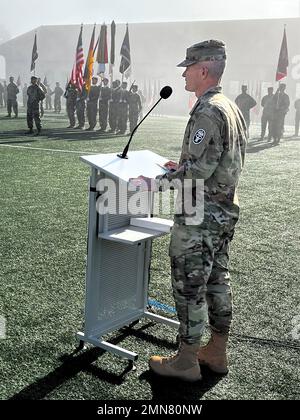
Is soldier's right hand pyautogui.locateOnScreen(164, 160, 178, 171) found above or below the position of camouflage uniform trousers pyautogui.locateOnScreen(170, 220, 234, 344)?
above

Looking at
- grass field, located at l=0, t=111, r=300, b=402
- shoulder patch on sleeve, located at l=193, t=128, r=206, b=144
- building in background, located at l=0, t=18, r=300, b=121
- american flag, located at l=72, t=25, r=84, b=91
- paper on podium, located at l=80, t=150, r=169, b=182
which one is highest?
building in background, located at l=0, t=18, r=300, b=121

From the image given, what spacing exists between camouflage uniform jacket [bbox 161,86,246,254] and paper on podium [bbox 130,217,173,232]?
1.34 feet

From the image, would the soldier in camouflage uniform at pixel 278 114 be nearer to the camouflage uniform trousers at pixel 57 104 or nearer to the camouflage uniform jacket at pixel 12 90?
the camouflage uniform jacket at pixel 12 90

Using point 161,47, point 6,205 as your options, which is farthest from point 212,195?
point 161,47

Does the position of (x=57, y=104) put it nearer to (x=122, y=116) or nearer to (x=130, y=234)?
(x=122, y=116)

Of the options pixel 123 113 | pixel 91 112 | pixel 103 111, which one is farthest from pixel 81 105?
pixel 123 113

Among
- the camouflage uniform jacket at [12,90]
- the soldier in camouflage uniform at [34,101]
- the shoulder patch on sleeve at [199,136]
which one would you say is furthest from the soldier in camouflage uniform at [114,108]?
the shoulder patch on sleeve at [199,136]

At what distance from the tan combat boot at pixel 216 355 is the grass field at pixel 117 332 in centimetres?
6

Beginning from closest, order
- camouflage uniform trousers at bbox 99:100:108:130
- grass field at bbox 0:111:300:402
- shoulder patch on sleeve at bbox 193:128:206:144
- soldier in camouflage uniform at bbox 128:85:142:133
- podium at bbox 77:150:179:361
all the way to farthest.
Answer: shoulder patch on sleeve at bbox 193:128:206:144 → grass field at bbox 0:111:300:402 → podium at bbox 77:150:179:361 → camouflage uniform trousers at bbox 99:100:108:130 → soldier in camouflage uniform at bbox 128:85:142:133

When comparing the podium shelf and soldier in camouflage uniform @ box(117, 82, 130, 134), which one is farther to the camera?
soldier in camouflage uniform @ box(117, 82, 130, 134)

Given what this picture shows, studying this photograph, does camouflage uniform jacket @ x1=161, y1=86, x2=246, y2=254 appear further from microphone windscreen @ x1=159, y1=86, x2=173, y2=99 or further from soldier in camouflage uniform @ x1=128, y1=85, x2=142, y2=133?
soldier in camouflage uniform @ x1=128, y1=85, x2=142, y2=133

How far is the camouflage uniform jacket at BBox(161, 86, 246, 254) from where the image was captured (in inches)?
99.7

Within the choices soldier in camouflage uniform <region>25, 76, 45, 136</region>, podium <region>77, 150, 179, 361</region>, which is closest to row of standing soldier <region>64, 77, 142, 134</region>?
soldier in camouflage uniform <region>25, 76, 45, 136</region>

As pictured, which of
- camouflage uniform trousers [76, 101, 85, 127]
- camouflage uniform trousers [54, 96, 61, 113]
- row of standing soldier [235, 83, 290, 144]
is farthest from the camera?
camouflage uniform trousers [54, 96, 61, 113]
